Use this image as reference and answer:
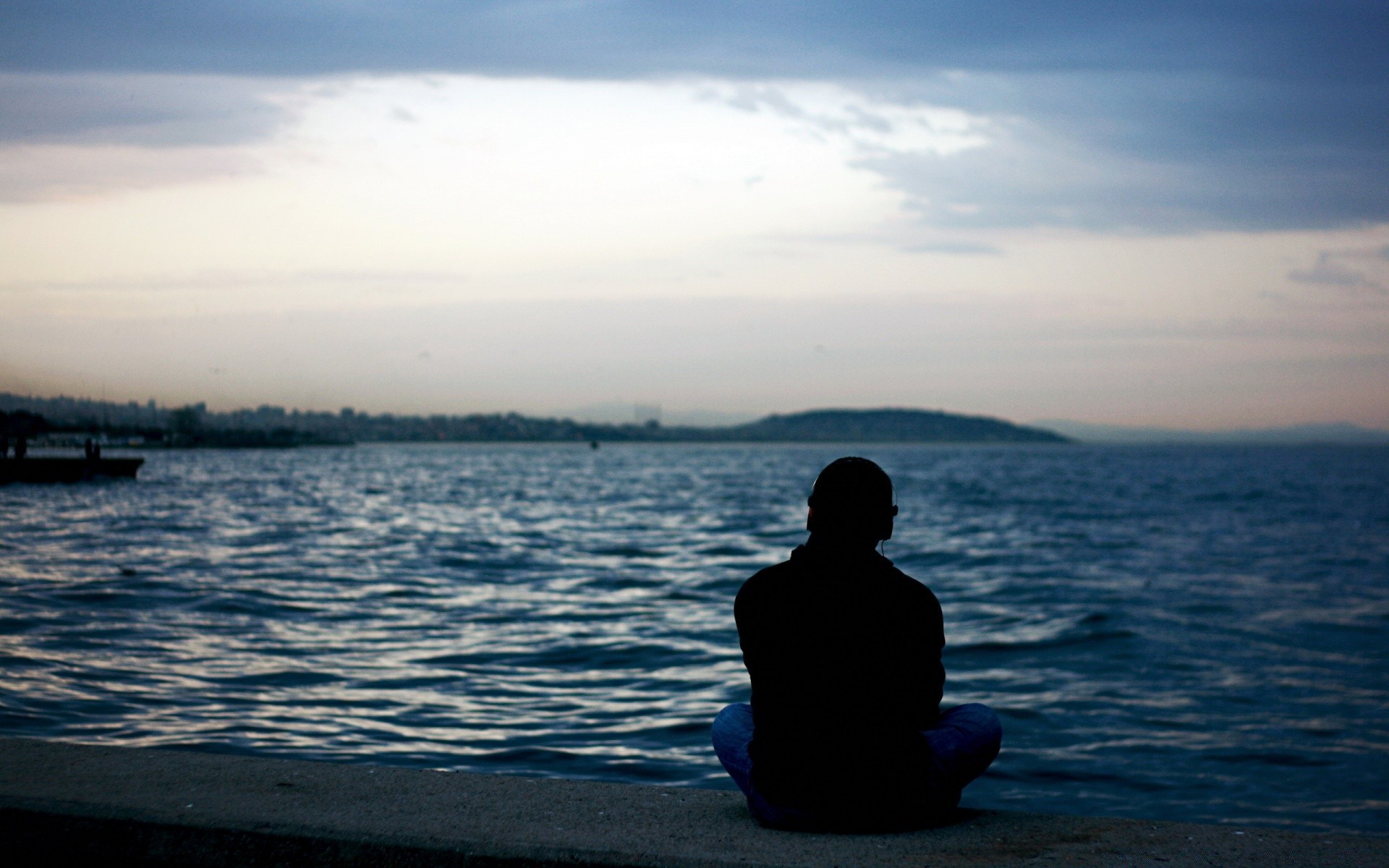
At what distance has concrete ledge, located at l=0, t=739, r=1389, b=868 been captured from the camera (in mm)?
3453

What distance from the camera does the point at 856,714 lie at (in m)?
3.67

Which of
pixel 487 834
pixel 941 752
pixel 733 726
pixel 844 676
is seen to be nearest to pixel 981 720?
pixel 941 752

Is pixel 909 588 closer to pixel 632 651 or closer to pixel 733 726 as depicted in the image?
pixel 733 726

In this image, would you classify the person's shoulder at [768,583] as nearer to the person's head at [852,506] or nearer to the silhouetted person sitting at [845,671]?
the silhouetted person sitting at [845,671]

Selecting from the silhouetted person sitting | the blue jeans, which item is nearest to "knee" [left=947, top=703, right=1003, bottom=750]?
the blue jeans

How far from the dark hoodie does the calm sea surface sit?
4.63 metres

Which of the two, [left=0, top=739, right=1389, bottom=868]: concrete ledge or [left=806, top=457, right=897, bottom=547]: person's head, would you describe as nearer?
[left=0, top=739, right=1389, bottom=868]: concrete ledge

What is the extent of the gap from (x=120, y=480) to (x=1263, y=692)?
6805 cm

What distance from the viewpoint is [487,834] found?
11.7 feet

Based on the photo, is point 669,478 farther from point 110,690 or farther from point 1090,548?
point 110,690

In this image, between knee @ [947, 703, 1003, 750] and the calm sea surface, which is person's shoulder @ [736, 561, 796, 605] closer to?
knee @ [947, 703, 1003, 750]

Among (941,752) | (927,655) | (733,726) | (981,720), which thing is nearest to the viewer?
(927,655)

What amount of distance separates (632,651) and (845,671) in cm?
993

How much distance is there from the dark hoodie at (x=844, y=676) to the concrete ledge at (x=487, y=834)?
5.7 inches
